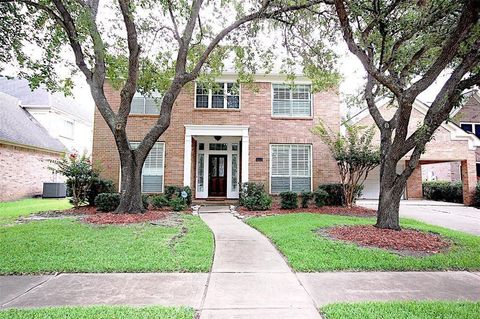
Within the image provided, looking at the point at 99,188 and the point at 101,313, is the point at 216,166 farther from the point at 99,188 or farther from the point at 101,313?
the point at 101,313

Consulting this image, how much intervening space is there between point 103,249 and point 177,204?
6861 millimetres

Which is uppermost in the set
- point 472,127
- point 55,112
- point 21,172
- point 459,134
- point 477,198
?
point 55,112

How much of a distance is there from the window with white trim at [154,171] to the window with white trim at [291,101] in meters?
6.14

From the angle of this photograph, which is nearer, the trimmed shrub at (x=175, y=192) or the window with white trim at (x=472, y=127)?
the trimmed shrub at (x=175, y=192)

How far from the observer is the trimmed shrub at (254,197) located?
12945 millimetres

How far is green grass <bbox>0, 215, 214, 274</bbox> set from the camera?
4.81 metres

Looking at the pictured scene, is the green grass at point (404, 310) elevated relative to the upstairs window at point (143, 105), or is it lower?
lower

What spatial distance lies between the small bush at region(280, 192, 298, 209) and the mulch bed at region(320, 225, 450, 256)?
502cm

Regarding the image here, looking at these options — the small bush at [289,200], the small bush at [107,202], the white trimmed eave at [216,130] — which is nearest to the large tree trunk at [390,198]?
the small bush at [289,200]

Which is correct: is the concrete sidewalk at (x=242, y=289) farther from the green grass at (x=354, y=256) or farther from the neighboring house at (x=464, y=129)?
the neighboring house at (x=464, y=129)

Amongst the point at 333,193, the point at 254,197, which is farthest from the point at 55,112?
the point at 333,193

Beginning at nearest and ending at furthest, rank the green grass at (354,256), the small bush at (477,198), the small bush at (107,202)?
the green grass at (354,256)
the small bush at (107,202)
the small bush at (477,198)

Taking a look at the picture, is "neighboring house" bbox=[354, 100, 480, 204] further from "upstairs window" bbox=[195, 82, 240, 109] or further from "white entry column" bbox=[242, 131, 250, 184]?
"upstairs window" bbox=[195, 82, 240, 109]

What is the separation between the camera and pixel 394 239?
6.78 m
